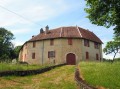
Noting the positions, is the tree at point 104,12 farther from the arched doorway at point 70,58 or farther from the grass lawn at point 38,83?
the arched doorway at point 70,58

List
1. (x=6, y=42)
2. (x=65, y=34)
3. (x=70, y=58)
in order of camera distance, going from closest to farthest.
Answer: (x=70, y=58)
(x=65, y=34)
(x=6, y=42)

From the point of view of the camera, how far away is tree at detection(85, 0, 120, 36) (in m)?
22.9

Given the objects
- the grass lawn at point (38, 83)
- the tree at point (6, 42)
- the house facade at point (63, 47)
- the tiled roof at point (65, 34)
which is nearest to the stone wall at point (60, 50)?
the house facade at point (63, 47)

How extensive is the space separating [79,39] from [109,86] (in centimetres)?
3721

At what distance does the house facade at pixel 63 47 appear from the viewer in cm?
5059

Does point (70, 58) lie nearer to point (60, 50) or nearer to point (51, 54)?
point (60, 50)

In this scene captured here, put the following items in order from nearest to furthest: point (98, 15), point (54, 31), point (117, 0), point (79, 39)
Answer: point (117, 0) < point (98, 15) < point (79, 39) < point (54, 31)

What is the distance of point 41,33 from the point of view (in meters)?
57.7

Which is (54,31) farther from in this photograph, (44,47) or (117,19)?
(117,19)

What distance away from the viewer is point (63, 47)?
51.1 m

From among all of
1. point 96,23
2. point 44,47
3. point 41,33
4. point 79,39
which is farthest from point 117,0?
point 41,33

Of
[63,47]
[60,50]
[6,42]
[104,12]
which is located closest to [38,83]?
[104,12]

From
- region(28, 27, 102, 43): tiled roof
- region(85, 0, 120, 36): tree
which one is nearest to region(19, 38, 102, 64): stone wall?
region(28, 27, 102, 43): tiled roof

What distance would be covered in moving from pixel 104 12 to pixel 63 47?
2742cm
